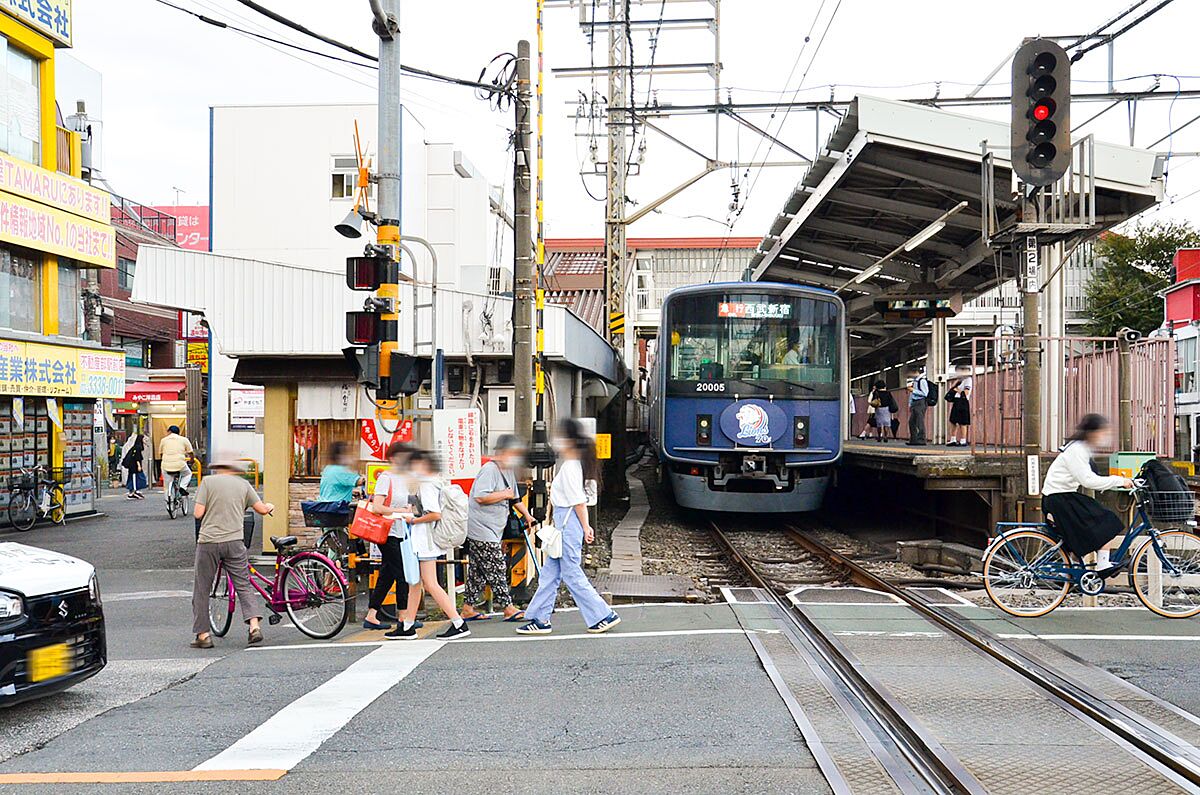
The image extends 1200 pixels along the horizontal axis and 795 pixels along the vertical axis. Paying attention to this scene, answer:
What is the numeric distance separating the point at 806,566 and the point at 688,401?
13.1ft

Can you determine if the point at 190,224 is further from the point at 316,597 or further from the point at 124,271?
the point at 316,597

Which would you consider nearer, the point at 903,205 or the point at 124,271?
the point at 903,205

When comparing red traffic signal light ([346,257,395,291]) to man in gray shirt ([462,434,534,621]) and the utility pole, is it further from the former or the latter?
the utility pole

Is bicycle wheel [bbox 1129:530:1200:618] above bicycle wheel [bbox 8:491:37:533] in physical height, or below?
above

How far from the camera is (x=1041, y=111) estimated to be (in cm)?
1059

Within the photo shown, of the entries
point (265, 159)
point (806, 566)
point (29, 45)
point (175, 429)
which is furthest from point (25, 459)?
point (806, 566)

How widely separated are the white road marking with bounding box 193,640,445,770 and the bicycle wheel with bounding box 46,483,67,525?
48.7 ft

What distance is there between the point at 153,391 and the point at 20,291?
1652 cm

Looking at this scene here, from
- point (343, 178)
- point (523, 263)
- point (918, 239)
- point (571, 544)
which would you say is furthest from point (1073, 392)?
point (343, 178)

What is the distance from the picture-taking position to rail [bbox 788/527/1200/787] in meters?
5.63

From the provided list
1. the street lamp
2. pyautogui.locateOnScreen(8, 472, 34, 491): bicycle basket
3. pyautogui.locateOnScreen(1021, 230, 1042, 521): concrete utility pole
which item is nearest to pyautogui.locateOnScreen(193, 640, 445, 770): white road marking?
pyautogui.locateOnScreen(1021, 230, 1042, 521): concrete utility pole

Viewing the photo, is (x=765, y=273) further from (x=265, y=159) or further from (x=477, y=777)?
(x=477, y=777)

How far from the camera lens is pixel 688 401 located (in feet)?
60.2

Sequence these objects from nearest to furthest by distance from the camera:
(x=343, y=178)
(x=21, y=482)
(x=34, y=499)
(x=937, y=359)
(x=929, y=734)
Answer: (x=929, y=734) < (x=21, y=482) < (x=34, y=499) < (x=937, y=359) < (x=343, y=178)
